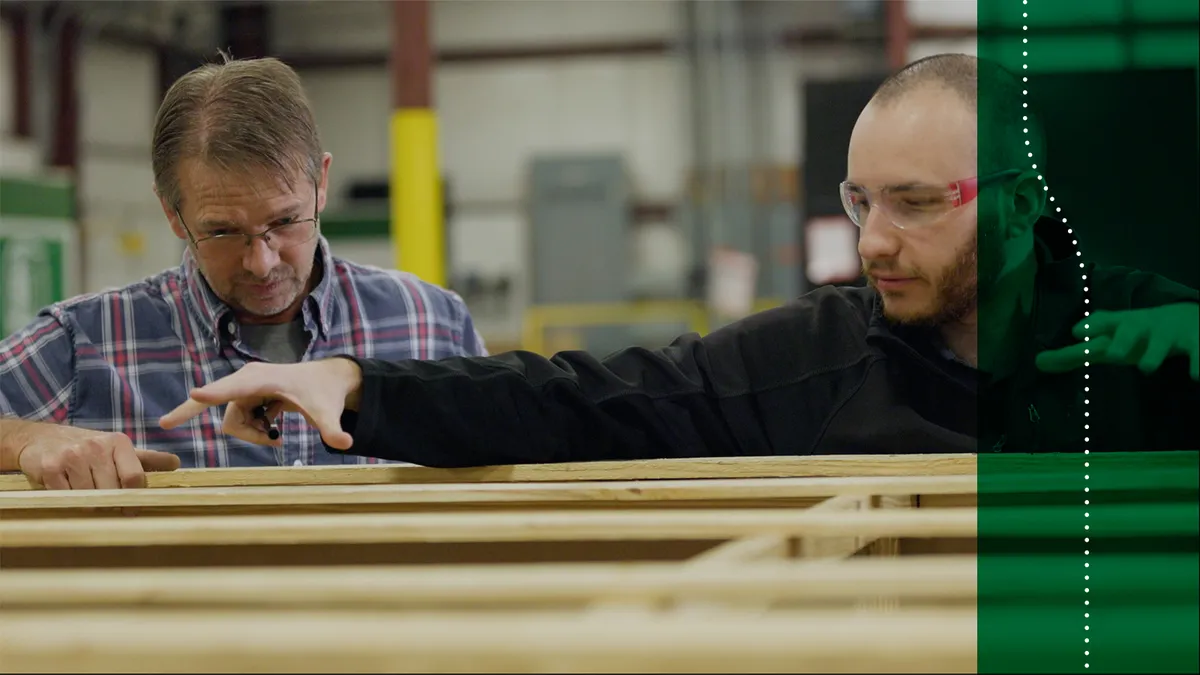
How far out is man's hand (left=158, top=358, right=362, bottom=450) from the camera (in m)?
1.41

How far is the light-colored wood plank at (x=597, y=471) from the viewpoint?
4.52 feet

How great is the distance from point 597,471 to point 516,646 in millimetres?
799

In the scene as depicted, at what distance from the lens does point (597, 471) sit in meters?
1.44

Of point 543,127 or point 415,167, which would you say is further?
point 543,127

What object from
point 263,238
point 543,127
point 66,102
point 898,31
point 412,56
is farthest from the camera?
point 543,127

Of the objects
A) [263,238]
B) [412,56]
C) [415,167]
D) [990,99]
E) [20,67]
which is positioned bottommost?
[263,238]

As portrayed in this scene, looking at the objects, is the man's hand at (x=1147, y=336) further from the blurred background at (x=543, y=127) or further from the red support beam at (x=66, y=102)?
the red support beam at (x=66, y=102)

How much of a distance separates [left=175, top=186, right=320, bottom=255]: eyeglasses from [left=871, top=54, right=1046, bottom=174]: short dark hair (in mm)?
973

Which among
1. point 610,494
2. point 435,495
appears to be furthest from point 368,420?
point 610,494

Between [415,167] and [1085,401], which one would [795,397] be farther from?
[415,167]

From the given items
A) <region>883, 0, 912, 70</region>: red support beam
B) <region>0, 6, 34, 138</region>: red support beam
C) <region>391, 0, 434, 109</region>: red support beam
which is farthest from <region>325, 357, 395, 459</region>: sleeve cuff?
<region>0, 6, 34, 138</region>: red support beam

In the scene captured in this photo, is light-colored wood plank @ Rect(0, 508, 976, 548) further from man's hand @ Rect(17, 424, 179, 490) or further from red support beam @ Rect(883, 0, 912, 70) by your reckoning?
red support beam @ Rect(883, 0, 912, 70)

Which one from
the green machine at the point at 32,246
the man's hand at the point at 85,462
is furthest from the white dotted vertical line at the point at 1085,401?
the green machine at the point at 32,246

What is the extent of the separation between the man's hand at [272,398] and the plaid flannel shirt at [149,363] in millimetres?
551
